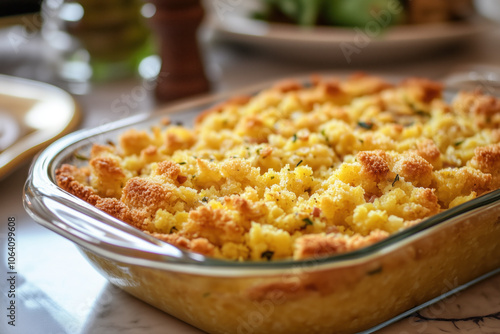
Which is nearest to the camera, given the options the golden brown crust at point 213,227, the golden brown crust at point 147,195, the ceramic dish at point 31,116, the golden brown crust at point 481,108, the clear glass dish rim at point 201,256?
the clear glass dish rim at point 201,256

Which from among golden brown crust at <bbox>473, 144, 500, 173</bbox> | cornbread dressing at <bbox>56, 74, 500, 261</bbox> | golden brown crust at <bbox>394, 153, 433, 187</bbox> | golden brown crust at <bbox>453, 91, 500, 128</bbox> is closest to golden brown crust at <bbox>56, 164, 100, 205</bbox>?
cornbread dressing at <bbox>56, 74, 500, 261</bbox>

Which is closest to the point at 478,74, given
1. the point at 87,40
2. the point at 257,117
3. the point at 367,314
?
the point at 257,117

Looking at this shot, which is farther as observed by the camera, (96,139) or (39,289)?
(96,139)

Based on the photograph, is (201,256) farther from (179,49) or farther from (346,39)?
(346,39)

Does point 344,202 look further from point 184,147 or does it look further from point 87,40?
point 87,40

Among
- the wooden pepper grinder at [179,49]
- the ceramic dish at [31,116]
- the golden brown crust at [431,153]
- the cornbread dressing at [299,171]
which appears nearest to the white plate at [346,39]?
the wooden pepper grinder at [179,49]

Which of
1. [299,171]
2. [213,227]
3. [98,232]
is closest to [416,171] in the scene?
[299,171]

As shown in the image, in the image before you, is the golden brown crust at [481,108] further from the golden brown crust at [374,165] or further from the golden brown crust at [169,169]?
the golden brown crust at [169,169]
